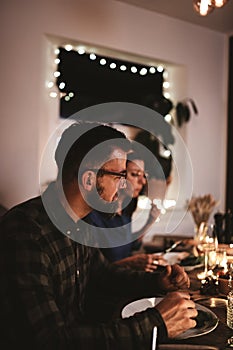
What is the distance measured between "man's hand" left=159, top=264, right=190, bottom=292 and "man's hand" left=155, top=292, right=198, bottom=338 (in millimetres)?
486

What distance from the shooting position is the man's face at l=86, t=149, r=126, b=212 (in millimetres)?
1427

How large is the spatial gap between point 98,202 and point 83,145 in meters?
0.19

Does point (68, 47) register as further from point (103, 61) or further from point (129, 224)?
point (129, 224)

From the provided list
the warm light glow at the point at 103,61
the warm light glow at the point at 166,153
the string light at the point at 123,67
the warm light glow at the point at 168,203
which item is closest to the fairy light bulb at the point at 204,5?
the warm light glow at the point at 103,61

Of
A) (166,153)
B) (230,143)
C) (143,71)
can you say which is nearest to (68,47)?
(143,71)

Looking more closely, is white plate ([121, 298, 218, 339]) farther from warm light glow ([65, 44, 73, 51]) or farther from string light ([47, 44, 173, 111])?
warm light glow ([65, 44, 73, 51])

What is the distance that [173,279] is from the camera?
1.69 meters

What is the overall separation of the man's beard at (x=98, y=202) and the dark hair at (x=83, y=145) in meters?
0.08

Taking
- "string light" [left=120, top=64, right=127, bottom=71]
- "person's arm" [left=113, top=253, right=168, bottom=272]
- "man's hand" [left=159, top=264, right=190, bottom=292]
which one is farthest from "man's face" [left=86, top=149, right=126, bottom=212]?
"string light" [left=120, top=64, right=127, bottom=71]

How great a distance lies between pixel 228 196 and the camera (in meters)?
4.31

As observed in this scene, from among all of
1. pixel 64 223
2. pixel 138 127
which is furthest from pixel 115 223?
pixel 138 127

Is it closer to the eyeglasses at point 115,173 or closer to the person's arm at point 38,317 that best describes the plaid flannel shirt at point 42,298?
the person's arm at point 38,317

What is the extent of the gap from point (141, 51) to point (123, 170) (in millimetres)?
2435

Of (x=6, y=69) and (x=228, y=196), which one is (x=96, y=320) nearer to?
(x=6, y=69)
